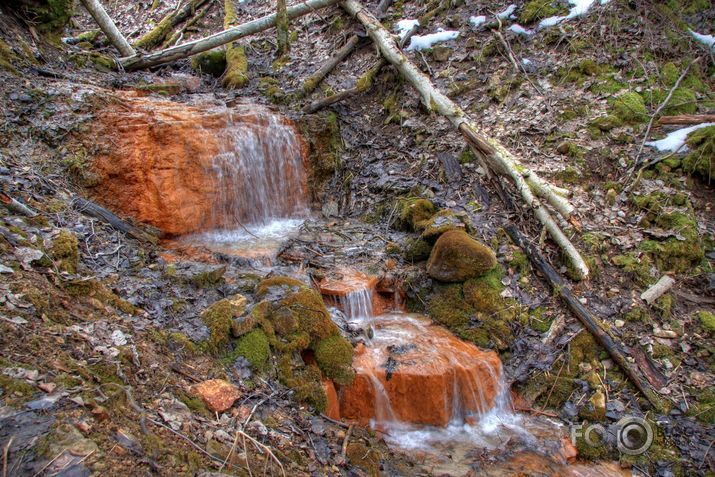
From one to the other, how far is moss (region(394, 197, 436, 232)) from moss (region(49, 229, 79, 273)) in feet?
14.6

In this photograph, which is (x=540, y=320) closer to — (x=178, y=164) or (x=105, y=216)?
(x=105, y=216)

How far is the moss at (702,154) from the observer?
224 inches

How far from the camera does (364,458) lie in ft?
11.6

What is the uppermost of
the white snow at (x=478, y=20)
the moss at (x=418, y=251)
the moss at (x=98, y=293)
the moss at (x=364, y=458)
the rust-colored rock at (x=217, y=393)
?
the white snow at (x=478, y=20)

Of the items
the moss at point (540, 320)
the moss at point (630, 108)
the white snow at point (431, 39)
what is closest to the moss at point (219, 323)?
the moss at point (540, 320)

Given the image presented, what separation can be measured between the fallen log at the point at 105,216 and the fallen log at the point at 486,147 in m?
5.01

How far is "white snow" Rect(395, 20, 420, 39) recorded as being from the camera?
31.8ft

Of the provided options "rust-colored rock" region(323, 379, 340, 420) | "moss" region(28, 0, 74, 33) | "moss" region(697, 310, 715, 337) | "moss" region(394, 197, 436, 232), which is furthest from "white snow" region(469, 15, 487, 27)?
"rust-colored rock" region(323, 379, 340, 420)

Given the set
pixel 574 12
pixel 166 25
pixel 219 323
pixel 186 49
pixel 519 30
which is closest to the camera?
pixel 219 323

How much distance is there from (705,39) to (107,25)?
11.2 m

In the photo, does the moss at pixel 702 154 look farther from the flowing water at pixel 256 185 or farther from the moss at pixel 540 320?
the flowing water at pixel 256 185

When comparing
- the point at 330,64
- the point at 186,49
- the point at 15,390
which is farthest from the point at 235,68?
the point at 15,390

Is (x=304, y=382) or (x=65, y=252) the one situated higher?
(x=65, y=252)

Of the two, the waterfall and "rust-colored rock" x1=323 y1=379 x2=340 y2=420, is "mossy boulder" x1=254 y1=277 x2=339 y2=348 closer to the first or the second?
"rust-colored rock" x1=323 y1=379 x2=340 y2=420
